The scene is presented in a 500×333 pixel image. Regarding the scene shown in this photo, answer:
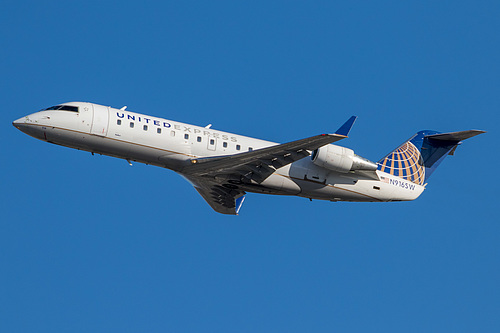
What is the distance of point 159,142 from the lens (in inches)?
971

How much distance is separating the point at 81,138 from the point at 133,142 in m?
1.87

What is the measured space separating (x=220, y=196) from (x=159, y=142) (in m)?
4.63

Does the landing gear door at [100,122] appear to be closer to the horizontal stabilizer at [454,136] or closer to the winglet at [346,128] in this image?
the winglet at [346,128]

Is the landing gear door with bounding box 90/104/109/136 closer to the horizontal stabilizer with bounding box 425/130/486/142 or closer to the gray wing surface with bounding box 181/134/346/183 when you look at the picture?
the gray wing surface with bounding box 181/134/346/183

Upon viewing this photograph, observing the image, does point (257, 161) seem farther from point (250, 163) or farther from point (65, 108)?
point (65, 108)

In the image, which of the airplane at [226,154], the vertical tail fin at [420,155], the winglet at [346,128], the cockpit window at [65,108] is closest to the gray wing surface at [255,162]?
the airplane at [226,154]

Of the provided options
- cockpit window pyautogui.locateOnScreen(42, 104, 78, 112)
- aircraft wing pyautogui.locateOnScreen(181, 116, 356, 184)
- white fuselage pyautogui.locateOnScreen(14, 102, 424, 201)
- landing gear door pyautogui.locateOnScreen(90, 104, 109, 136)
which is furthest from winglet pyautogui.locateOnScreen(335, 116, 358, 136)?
cockpit window pyautogui.locateOnScreen(42, 104, 78, 112)

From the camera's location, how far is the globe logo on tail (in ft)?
92.5

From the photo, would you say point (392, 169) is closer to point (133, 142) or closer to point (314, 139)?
point (314, 139)

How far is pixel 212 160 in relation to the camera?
24422 millimetres

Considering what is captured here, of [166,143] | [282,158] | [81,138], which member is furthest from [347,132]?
[81,138]

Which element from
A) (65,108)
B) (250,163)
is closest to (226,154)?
(250,163)

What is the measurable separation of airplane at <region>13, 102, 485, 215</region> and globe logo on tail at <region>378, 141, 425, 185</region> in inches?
3.8

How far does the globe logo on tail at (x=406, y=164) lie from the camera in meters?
28.2
